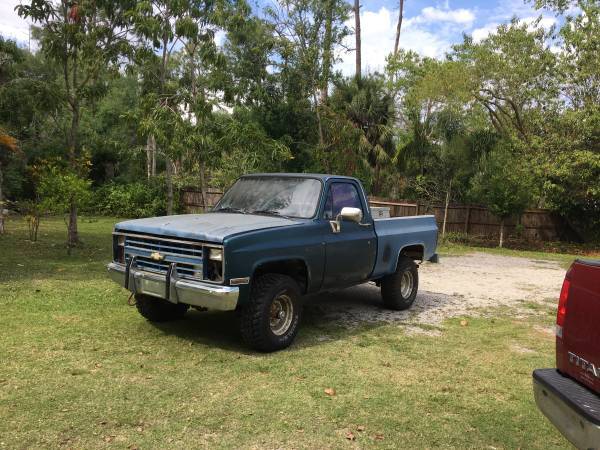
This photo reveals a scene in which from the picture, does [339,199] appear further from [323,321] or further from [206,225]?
[206,225]

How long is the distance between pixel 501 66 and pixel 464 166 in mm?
4164

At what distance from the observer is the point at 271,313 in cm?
545

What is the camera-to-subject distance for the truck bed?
23.0ft

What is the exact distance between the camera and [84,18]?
11.7 metres

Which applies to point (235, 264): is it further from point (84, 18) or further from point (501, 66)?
point (501, 66)

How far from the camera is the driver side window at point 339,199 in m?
6.27

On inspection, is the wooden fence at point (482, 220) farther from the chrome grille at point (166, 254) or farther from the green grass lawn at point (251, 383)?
the chrome grille at point (166, 254)

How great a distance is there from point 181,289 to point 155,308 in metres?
1.35

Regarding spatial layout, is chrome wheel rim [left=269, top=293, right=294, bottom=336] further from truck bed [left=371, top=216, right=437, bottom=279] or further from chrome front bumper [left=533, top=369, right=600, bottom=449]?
chrome front bumper [left=533, top=369, right=600, bottom=449]

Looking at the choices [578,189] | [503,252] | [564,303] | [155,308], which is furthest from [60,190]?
[578,189]

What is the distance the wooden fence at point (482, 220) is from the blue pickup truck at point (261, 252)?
1264 cm

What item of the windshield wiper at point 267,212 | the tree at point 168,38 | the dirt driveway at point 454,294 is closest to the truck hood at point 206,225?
the windshield wiper at point 267,212

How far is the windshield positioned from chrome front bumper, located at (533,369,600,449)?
10.9 feet

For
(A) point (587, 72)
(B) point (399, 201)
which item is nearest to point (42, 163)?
(B) point (399, 201)
